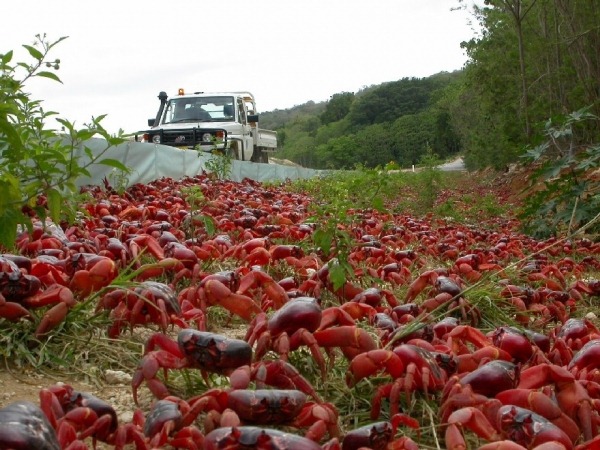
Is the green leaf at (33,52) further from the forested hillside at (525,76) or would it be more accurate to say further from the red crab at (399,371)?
the forested hillside at (525,76)

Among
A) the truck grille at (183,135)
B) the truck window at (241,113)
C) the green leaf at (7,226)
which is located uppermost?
the truck window at (241,113)

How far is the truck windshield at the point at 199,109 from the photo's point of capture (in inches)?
1017

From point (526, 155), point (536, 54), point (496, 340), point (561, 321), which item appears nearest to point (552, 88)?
point (536, 54)

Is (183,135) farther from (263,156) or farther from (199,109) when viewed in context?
(263,156)

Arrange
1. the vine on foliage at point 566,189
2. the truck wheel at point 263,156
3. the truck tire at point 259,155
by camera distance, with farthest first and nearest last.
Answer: the truck wheel at point 263,156 → the truck tire at point 259,155 → the vine on foliage at point 566,189

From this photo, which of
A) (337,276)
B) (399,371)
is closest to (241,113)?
(337,276)

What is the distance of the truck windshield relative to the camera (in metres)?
25.8

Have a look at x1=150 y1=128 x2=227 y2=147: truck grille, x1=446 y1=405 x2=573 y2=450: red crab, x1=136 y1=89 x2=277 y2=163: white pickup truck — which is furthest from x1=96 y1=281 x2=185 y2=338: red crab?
x1=150 y1=128 x2=227 y2=147: truck grille

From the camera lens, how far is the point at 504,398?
2861 mm

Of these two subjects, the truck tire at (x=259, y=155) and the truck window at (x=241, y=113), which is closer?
the truck window at (x=241, y=113)

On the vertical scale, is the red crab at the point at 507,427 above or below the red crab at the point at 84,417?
below

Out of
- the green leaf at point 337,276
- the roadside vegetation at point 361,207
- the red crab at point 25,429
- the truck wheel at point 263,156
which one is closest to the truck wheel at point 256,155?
the truck wheel at point 263,156

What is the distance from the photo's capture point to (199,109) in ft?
85.9

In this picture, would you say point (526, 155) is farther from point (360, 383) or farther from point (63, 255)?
point (360, 383)
